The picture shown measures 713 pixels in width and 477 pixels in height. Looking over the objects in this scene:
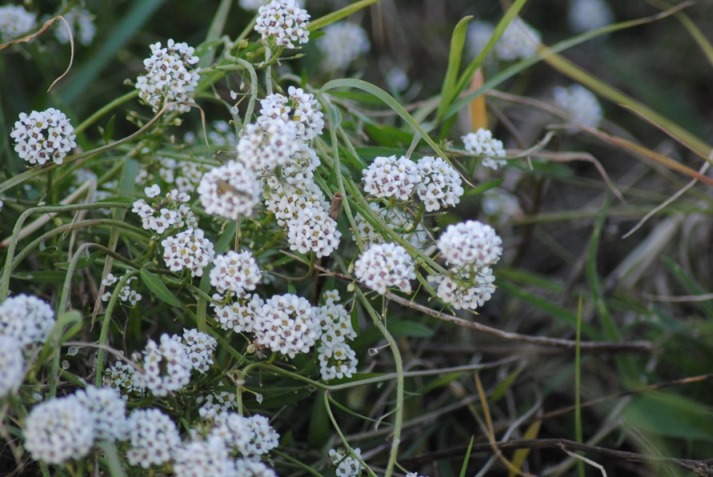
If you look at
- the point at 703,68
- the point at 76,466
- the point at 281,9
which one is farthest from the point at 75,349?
the point at 703,68

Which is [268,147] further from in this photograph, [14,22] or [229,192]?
[14,22]

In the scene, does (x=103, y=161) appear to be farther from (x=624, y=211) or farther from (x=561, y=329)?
(x=624, y=211)

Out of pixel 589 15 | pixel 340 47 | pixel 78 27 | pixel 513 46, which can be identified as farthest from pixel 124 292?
pixel 589 15

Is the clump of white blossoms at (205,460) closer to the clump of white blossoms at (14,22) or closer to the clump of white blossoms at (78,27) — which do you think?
the clump of white blossoms at (14,22)

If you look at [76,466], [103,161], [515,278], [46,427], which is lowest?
[515,278]

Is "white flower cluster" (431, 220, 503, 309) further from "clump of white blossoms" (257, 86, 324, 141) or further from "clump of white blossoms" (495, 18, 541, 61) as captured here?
"clump of white blossoms" (495, 18, 541, 61)

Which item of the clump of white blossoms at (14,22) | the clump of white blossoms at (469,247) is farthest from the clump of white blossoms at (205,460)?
the clump of white blossoms at (14,22)

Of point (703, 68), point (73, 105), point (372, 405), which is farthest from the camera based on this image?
point (703, 68)

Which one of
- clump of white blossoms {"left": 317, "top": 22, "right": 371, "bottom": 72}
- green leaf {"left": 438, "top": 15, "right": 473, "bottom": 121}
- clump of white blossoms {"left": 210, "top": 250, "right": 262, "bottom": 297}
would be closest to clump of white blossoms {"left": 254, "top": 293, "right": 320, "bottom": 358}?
clump of white blossoms {"left": 210, "top": 250, "right": 262, "bottom": 297}
